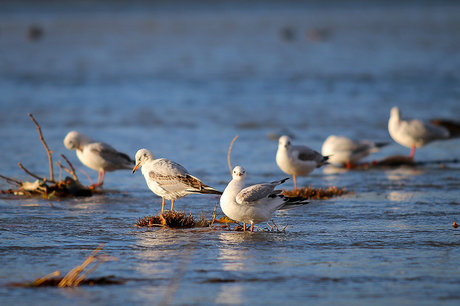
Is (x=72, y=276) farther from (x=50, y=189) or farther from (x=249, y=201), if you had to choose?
(x=50, y=189)

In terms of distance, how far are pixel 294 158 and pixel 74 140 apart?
3702mm

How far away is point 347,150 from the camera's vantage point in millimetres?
14141

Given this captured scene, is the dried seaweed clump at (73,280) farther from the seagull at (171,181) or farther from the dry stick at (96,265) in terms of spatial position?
the seagull at (171,181)

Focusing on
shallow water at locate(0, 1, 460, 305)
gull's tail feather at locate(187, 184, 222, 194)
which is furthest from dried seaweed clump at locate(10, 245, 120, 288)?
gull's tail feather at locate(187, 184, 222, 194)

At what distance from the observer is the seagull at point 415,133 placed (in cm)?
1523

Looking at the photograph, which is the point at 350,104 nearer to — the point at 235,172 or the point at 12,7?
the point at 235,172

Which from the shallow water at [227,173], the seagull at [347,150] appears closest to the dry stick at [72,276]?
the shallow water at [227,173]

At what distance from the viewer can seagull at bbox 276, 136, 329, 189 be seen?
12.0m

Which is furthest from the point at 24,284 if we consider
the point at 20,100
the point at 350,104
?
the point at 20,100

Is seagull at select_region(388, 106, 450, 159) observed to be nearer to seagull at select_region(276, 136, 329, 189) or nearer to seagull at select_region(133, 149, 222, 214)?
seagull at select_region(276, 136, 329, 189)

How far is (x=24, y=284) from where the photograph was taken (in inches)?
267

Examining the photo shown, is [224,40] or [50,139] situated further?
[224,40]

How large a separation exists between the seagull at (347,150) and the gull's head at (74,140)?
455 centimetres

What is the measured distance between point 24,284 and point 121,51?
144 ft
